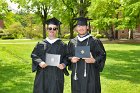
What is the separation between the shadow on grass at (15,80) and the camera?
12688 mm

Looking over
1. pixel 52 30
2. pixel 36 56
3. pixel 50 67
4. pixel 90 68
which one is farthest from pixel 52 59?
pixel 90 68

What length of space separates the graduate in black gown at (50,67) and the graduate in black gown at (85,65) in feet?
0.87

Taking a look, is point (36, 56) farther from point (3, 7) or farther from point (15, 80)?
point (3, 7)

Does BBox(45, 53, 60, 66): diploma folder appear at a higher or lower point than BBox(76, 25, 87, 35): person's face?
lower

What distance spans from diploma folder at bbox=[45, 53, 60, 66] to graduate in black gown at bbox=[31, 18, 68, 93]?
99mm

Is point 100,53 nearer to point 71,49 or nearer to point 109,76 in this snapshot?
point 71,49

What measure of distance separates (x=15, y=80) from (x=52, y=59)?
6.92 metres

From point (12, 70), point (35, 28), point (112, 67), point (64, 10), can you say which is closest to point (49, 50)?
point (12, 70)

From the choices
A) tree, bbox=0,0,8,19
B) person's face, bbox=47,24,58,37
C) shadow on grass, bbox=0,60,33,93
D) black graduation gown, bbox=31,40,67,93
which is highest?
tree, bbox=0,0,8,19

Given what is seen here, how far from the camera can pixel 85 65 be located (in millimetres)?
8055

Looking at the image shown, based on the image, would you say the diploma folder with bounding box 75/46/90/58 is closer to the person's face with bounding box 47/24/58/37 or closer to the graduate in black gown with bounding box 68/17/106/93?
the graduate in black gown with bounding box 68/17/106/93

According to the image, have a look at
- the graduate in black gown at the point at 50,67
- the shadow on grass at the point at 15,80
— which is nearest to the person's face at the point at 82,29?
the graduate in black gown at the point at 50,67

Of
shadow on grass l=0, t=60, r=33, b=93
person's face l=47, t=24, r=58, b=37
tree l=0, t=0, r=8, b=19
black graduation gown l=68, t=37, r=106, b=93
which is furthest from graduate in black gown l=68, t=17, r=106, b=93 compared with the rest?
tree l=0, t=0, r=8, b=19

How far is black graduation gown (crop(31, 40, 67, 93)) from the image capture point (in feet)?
26.7
